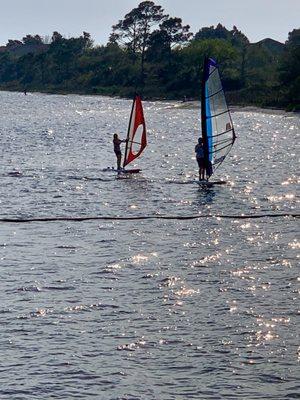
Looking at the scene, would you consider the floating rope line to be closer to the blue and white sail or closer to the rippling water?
the rippling water

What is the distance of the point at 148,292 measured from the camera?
73.0ft

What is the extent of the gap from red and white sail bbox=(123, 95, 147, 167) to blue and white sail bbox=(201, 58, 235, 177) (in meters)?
5.40

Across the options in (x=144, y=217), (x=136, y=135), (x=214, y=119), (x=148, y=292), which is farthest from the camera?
(x=136, y=135)

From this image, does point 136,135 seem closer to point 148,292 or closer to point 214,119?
point 214,119

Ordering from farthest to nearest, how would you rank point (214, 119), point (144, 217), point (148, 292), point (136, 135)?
point (136, 135)
point (214, 119)
point (144, 217)
point (148, 292)

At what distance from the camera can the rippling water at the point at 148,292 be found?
16.5m

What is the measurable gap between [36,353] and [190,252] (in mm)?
10502

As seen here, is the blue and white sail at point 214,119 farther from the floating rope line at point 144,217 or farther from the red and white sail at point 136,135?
the floating rope line at point 144,217

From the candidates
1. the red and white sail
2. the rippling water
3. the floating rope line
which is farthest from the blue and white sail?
the floating rope line

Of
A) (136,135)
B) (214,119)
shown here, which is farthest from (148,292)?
(136,135)

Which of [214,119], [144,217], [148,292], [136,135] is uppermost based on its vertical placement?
[214,119]

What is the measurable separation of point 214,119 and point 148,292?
22.1 metres

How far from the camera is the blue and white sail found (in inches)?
1678

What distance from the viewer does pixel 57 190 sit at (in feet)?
139
